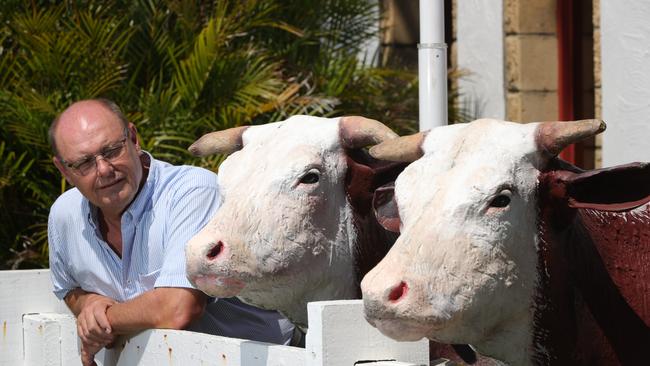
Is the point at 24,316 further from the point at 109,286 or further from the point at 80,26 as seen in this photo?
the point at 80,26

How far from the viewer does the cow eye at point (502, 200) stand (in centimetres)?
321

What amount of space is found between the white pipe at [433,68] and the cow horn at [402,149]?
1317 millimetres

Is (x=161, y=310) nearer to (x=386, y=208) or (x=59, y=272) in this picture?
(x=59, y=272)

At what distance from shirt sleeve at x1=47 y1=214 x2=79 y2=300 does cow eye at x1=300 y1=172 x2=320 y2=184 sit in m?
1.31

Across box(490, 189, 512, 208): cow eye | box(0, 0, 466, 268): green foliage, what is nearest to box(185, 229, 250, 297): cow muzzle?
box(490, 189, 512, 208): cow eye

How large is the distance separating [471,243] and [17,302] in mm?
2433

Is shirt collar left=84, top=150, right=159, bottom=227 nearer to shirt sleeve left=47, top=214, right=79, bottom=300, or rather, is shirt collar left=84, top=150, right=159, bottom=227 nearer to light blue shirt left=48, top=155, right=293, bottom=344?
light blue shirt left=48, top=155, right=293, bottom=344

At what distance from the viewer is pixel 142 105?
320 inches

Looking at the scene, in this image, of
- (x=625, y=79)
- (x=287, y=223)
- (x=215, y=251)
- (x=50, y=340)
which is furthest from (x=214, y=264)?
(x=625, y=79)

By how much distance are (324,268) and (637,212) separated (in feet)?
2.85

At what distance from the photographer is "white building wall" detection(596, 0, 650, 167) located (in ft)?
22.3

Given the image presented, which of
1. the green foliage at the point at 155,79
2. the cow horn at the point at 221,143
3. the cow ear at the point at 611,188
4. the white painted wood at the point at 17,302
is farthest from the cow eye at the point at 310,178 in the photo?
the green foliage at the point at 155,79

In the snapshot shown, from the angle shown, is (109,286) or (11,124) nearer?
(109,286)

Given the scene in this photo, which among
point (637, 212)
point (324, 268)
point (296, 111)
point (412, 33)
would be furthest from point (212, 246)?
point (412, 33)
